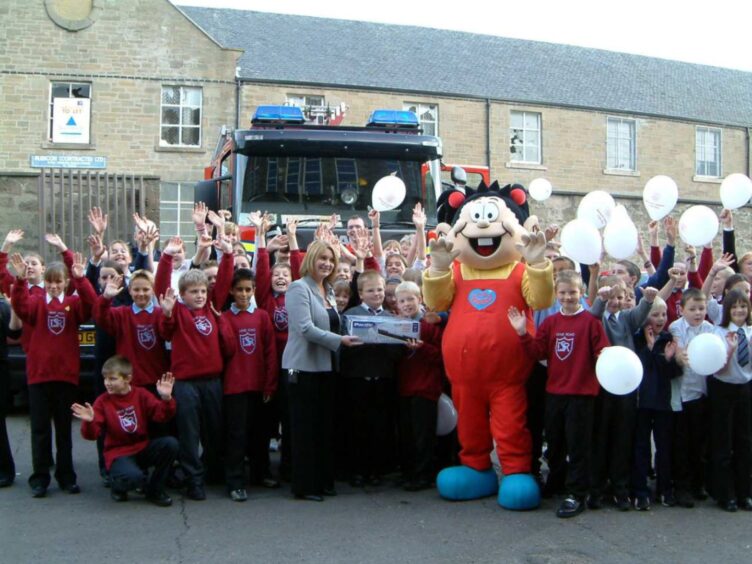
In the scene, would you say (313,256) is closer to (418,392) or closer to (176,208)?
(418,392)

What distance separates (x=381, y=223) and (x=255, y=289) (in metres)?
3.09

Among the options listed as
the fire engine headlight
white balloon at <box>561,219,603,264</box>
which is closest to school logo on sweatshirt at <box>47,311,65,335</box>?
white balloon at <box>561,219,603,264</box>

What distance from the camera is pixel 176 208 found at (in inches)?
918

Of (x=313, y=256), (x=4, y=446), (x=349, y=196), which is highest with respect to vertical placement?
(x=349, y=196)

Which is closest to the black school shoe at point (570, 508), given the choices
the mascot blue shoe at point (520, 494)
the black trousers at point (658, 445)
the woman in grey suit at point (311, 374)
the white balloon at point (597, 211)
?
the mascot blue shoe at point (520, 494)

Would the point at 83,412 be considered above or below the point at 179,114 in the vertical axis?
below

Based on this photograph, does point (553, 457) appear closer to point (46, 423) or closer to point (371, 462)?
point (371, 462)

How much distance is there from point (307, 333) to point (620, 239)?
7.28ft

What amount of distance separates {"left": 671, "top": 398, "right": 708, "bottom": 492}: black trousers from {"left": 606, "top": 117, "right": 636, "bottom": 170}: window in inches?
913

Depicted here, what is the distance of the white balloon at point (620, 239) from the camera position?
605 centimetres

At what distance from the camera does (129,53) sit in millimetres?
23484

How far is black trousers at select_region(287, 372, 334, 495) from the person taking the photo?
618 cm

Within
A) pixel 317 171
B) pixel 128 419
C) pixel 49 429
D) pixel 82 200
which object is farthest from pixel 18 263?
pixel 82 200

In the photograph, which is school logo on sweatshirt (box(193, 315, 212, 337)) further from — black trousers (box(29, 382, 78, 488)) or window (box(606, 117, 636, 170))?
window (box(606, 117, 636, 170))
